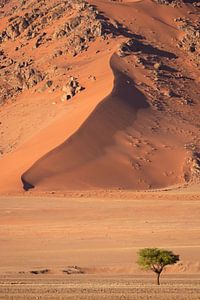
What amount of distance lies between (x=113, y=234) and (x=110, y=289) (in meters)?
22.2

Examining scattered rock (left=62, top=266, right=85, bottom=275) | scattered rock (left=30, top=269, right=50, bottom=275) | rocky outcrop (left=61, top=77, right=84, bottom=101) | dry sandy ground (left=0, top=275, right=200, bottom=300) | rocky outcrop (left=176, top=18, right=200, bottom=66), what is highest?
rocky outcrop (left=176, top=18, right=200, bottom=66)

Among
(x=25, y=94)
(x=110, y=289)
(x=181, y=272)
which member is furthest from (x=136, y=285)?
(x=25, y=94)

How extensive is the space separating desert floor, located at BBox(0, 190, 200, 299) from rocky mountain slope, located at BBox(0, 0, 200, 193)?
5472 millimetres

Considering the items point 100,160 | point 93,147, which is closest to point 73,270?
point 100,160

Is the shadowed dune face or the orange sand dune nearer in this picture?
the orange sand dune

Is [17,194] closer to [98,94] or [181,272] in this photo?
[98,94]

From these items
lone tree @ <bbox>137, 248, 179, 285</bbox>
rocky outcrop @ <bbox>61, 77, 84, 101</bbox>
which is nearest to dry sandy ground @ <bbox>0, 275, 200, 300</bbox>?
lone tree @ <bbox>137, 248, 179, 285</bbox>

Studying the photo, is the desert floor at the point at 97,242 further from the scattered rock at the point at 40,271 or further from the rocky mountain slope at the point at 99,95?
the rocky mountain slope at the point at 99,95

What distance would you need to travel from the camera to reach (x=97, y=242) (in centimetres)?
4612

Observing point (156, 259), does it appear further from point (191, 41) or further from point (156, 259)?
point (191, 41)

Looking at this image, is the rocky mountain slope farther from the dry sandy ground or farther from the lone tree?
the lone tree

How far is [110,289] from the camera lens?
26.8 metres

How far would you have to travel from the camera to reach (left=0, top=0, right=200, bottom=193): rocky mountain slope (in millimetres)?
70812

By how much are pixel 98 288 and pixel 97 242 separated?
1884cm
